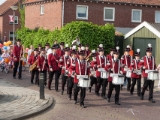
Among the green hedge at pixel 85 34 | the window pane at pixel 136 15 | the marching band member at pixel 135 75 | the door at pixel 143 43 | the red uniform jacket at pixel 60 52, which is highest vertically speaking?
the window pane at pixel 136 15

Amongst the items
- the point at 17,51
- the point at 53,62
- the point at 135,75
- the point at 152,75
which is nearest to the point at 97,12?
the point at 17,51

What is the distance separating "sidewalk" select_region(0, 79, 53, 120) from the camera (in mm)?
9913

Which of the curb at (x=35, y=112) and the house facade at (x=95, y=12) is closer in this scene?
the curb at (x=35, y=112)

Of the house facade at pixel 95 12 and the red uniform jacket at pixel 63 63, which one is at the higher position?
the house facade at pixel 95 12

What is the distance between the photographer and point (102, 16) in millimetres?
33094

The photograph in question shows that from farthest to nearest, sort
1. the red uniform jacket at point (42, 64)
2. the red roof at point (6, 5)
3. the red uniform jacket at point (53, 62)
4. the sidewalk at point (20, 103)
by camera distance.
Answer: the red roof at point (6, 5) → the red uniform jacket at point (42, 64) → the red uniform jacket at point (53, 62) → the sidewalk at point (20, 103)

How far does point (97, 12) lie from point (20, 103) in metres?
22.4

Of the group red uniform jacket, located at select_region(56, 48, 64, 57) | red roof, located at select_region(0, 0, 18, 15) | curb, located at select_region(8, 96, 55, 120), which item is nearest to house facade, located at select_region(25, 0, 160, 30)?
red uniform jacket, located at select_region(56, 48, 64, 57)

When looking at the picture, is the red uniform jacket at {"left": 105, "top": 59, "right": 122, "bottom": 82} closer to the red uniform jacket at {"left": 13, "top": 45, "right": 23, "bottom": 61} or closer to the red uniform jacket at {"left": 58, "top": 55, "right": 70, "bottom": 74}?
the red uniform jacket at {"left": 58, "top": 55, "right": 70, "bottom": 74}

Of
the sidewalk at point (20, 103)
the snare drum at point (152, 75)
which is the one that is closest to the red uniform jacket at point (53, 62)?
the sidewalk at point (20, 103)

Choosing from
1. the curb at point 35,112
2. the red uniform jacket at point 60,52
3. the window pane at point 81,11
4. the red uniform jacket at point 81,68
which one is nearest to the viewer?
the curb at point 35,112

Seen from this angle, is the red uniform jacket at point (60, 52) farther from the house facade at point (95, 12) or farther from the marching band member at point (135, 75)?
the house facade at point (95, 12)

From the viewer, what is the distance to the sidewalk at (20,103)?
9913mm

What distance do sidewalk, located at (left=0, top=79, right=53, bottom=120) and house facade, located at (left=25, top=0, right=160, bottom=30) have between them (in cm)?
1778
